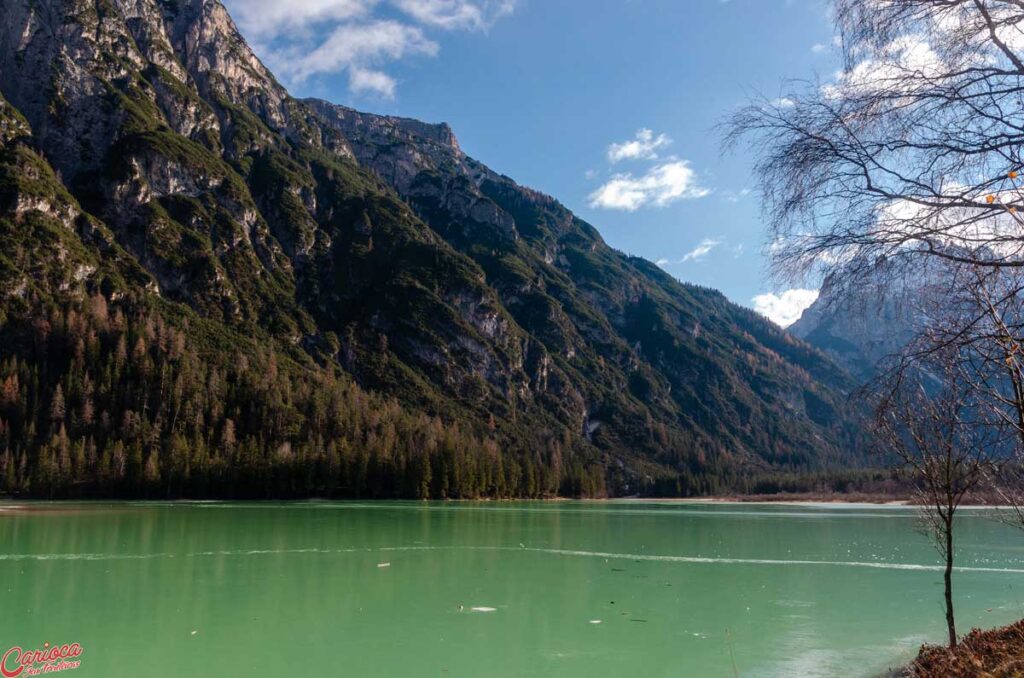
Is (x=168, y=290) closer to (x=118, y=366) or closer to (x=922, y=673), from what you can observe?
(x=118, y=366)

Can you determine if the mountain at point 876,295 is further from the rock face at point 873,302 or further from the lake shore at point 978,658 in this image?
the lake shore at point 978,658

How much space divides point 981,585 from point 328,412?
139 meters

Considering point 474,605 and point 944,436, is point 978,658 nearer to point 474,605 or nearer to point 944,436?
point 944,436

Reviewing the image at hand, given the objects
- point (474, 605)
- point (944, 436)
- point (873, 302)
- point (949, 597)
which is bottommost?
point (474, 605)

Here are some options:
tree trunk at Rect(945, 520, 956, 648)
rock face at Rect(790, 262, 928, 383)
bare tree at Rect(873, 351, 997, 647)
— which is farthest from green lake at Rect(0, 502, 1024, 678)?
rock face at Rect(790, 262, 928, 383)

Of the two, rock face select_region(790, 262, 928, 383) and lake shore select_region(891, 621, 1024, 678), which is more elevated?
rock face select_region(790, 262, 928, 383)

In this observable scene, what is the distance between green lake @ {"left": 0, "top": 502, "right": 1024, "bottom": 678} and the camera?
13141mm

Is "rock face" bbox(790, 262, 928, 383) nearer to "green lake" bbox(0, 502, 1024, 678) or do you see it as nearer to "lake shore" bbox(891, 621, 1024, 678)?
"lake shore" bbox(891, 621, 1024, 678)

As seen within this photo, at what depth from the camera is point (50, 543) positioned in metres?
32.0

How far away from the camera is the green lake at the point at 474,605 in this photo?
43.1 ft

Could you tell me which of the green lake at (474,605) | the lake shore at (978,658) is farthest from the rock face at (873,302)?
the green lake at (474,605)

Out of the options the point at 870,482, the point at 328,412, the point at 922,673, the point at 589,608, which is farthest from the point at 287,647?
the point at 870,482

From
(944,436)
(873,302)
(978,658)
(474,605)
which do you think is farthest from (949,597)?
(474,605)

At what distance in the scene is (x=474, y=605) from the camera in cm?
1861
